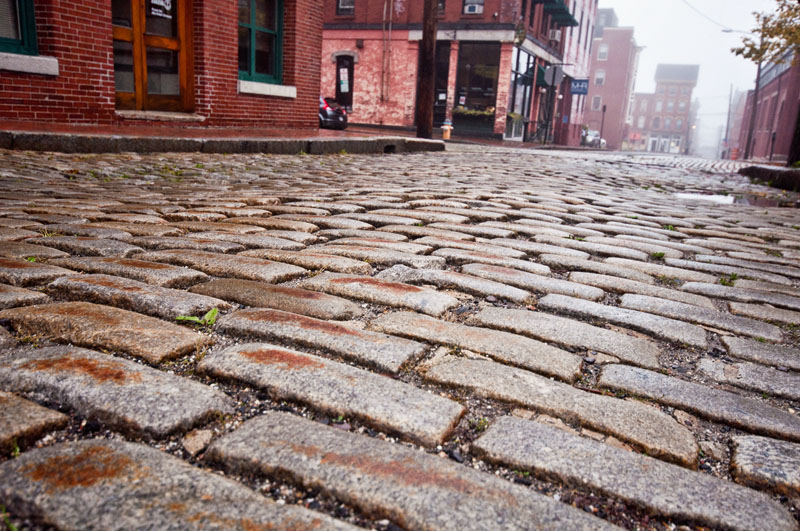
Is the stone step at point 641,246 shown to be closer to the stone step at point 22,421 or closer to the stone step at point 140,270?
the stone step at point 140,270

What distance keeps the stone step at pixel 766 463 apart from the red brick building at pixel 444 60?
22.0 metres

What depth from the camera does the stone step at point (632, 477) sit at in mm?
933


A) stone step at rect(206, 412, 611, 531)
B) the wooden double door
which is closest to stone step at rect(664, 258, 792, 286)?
stone step at rect(206, 412, 611, 531)

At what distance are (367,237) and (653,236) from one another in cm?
181

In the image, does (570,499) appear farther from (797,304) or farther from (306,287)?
(797,304)

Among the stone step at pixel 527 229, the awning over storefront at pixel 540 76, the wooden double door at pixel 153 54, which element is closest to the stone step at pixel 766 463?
the stone step at pixel 527 229

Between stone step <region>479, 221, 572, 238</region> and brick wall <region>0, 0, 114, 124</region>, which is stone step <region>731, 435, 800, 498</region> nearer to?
stone step <region>479, 221, 572, 238</region>

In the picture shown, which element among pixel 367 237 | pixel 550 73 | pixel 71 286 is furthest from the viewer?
pixel 550 73

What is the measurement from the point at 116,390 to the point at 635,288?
1844 millimetres

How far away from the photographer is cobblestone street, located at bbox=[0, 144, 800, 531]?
892mm

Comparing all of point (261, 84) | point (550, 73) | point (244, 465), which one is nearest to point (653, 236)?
point (244, 465)

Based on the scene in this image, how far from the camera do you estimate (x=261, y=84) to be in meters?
10.3

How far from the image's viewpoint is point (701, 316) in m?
1.95

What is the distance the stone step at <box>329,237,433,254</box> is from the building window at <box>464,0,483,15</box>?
2172 cm
